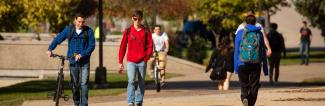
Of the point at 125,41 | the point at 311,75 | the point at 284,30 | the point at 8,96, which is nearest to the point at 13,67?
the point at 311,75

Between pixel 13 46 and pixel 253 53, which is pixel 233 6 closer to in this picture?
pixel 13 46

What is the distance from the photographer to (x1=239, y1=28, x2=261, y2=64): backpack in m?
16.2

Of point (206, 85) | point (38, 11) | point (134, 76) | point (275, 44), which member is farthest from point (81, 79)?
point (38, 11)

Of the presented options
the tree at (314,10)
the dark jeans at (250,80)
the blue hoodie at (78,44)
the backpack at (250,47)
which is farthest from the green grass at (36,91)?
the tree at (314,10)

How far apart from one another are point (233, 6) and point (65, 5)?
321 inches

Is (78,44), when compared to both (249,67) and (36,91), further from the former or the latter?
(36,91)

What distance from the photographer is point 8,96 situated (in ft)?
72.2

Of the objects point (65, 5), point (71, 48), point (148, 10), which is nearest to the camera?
point (71, 48)

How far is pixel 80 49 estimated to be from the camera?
1594 centimetres

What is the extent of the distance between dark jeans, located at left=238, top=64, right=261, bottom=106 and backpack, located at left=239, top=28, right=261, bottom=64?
0.52 ft

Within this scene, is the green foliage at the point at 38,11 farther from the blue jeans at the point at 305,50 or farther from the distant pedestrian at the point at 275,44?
the distant pedestrian at the point at 275,44

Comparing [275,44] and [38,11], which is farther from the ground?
[38,11]

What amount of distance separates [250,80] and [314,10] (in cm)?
3007

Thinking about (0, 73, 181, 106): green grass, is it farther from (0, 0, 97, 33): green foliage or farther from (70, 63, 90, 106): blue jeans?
→ (0, 0, 97, 33): green foliage
